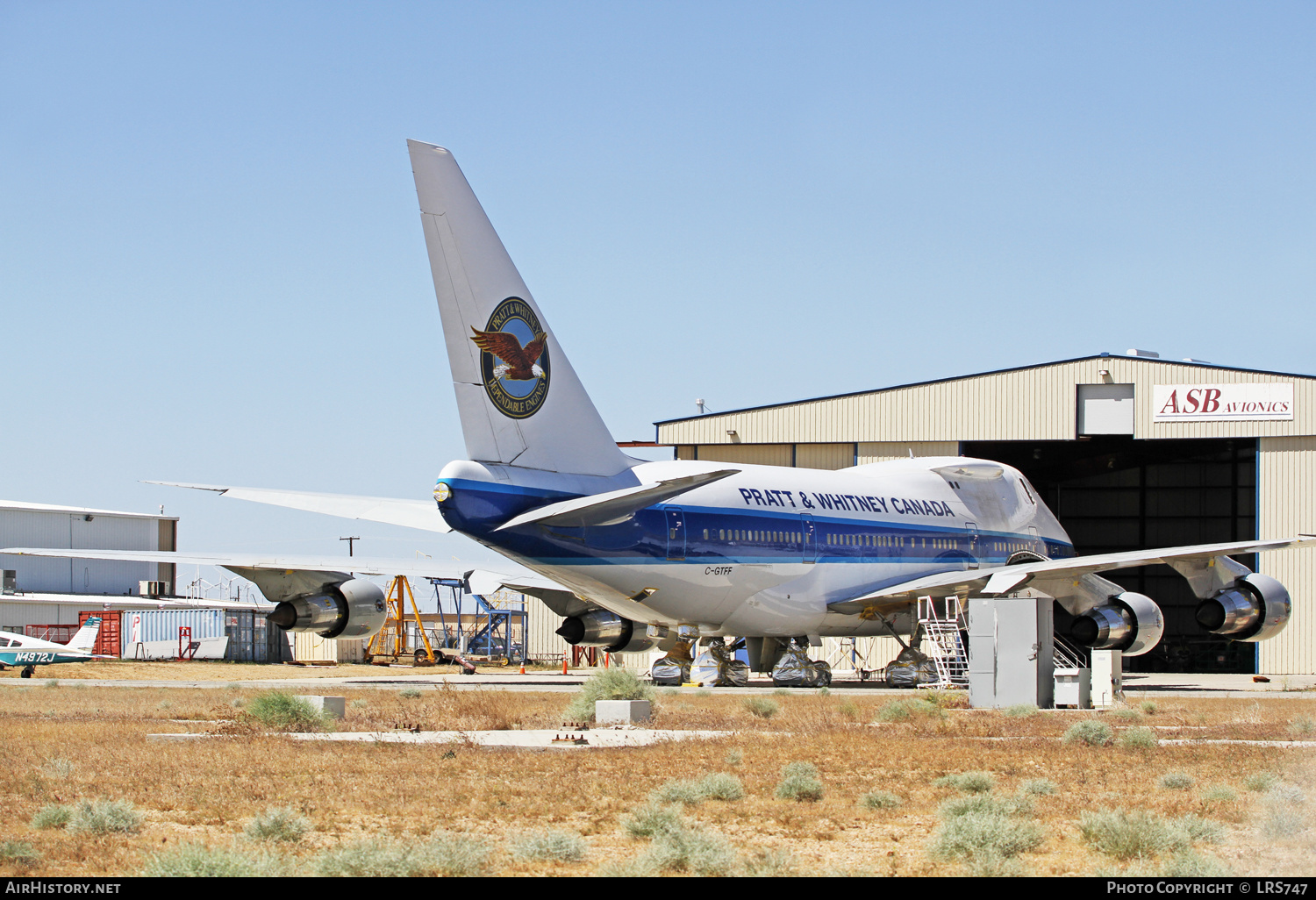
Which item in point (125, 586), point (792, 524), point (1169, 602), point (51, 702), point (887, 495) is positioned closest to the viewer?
point (51, 702)

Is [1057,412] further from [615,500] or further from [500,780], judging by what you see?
[500,780]

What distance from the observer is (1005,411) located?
131 ft

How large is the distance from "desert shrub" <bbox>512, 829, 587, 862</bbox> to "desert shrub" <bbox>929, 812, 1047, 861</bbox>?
2.12 m

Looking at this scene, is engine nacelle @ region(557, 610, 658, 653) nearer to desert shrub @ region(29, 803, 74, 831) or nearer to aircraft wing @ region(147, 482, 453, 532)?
aircraft wing @ region(147, 482, 453, 532)

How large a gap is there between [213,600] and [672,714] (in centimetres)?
6519

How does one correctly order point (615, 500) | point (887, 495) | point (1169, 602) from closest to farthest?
1. point (615, 500)
2. point (887, 495)
3. point (1169, 602)

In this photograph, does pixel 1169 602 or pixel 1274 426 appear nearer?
pixel 1274 426

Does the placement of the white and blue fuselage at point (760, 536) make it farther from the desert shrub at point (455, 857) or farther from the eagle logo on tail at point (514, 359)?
the desert shrub at point (455, 857)

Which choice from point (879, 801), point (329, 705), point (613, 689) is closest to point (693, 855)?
point (879, 801)

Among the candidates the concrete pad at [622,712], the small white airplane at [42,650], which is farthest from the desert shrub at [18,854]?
the small white airplane at [42,650]

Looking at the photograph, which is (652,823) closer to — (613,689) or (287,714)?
(287,714)

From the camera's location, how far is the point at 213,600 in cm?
7900

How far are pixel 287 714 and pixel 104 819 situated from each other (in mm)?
8328

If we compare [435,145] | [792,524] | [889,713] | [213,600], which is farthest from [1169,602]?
[213,600]
